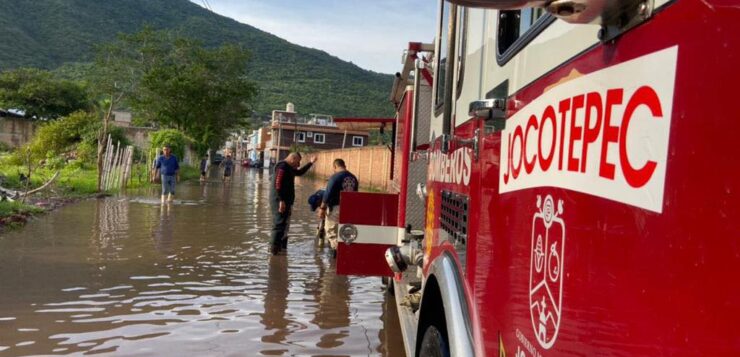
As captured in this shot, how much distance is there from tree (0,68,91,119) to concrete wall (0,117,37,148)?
9697 mm

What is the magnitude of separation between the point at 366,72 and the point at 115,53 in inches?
2982

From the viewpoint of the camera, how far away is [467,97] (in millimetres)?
2654

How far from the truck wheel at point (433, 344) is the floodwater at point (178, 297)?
2382 mm

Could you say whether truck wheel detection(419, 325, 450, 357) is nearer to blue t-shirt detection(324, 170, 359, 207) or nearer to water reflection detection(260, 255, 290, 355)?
water reflection detection(260, 255, 290, 355)

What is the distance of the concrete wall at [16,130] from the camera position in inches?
1937

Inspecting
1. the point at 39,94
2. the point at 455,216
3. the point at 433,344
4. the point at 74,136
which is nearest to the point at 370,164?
the point at 74,136

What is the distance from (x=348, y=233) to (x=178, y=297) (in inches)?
80.8

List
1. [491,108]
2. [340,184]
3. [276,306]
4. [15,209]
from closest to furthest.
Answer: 1. [491,108]
2. [276,306]
3. [340,184]
4. [15,209]

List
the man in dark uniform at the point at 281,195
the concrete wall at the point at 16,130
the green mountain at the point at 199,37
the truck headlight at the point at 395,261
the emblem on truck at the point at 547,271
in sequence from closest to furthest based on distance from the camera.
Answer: the emblem on truck at the point at 547,271 → the truck headlight at the point at 395,261 → the man in dark uniform at the point at 281,195 → the concrete wall at the point at 16,130 → the green mountain at the point at 199,37

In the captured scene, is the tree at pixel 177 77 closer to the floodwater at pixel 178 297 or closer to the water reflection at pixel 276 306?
the floodwater at pixel 178 297

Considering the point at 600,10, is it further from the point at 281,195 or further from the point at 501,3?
the point at 281,195

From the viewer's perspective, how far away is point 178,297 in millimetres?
6516

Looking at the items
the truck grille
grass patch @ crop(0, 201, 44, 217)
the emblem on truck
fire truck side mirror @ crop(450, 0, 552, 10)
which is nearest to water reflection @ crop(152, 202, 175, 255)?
grass patch @ crop(0, 201, 44, 217)

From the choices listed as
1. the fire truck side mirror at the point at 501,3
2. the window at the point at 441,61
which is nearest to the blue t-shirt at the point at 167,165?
the window at the point at 441,61
